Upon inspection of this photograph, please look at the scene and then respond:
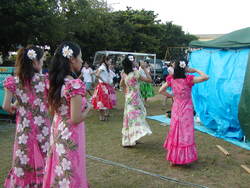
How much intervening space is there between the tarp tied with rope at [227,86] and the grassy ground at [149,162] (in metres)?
0.50

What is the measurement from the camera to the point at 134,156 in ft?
16.6

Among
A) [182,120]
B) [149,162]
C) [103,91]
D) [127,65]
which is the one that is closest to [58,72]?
[182,120]

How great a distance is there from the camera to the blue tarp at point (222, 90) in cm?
611

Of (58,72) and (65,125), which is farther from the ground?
(58,72)

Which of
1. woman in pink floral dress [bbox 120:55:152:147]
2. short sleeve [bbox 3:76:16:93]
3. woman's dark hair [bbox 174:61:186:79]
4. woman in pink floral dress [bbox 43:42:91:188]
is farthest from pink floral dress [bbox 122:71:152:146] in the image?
woman in pink floral dress [bbox 43:42:91:188]

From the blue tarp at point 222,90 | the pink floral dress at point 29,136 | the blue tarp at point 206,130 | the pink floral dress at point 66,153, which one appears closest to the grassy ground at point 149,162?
the blue tarp at point 206,130

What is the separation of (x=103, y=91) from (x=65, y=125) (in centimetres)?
558

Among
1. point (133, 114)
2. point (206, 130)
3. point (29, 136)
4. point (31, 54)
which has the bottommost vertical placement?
point (206, 130)

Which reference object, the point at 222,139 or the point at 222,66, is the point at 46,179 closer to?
the point at 222,139

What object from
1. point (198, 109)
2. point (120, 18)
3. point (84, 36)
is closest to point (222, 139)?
point (198, 109)

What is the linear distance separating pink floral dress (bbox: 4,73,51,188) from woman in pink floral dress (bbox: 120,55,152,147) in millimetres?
2470

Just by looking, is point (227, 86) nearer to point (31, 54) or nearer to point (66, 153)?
point (31, 54)

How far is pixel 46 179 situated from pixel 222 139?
479cm

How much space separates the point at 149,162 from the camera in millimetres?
4762
